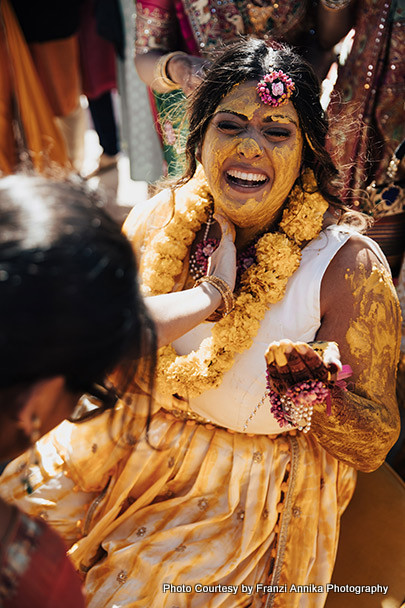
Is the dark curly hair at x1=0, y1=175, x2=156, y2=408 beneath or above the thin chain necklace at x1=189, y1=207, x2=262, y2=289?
above

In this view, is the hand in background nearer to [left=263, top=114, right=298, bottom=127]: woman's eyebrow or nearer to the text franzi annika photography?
[left=263, top=114, right=298, bottom=127]: woman's eyebrow

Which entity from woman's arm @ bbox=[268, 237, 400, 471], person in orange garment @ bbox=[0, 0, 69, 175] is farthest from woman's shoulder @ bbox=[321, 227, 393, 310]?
person in orange garment @ bbox=[0, 0, 69, 175]

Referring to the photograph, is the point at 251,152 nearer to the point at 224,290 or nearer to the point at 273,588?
the point at 224,290

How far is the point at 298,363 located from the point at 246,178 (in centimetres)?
70

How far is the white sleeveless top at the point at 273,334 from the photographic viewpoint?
1902mm

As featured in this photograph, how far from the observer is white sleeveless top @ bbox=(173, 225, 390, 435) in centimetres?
190

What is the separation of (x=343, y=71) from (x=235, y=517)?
74.2 inches

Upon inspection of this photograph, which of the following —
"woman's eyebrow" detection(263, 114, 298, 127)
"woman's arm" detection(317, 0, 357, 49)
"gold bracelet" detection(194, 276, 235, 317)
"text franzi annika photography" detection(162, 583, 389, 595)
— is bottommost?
"text franzi annika photography" detection(162, 583, 389, 595)

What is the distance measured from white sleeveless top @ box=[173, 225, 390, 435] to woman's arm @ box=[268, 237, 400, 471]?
0.03m

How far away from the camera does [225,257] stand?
1938mm

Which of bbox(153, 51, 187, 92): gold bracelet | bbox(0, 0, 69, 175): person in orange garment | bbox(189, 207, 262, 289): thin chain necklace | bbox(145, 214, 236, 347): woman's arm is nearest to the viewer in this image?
bbox(145, 214, 236, 347): woman's arm

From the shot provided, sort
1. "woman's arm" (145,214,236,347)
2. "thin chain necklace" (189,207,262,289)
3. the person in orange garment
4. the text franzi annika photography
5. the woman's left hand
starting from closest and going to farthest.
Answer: the woman's left hand → "woman's arm" (145,214,236,347) → the text franzi annika photography → "thin chain necklace" (189,207,262,289) → the person in orange garment

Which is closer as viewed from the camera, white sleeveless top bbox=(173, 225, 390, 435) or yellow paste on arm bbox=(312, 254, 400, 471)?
yellow paste on arm bbox=(312, 254, 400, 471)

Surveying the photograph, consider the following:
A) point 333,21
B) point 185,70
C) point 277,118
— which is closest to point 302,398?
point 277,118
